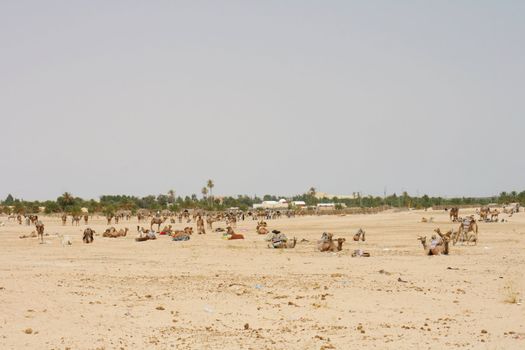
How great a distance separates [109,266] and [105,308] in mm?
9424

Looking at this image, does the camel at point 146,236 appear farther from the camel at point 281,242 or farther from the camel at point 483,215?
the camel at point 483,215

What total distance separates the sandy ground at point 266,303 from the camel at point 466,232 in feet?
21.9

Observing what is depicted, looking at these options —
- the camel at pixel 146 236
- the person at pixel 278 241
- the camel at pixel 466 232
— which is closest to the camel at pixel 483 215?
the camel at pixel 466 232

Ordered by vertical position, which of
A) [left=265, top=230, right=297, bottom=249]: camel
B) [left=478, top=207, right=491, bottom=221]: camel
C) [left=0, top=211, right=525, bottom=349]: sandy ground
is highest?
[left=478, top=207, right=491, bottom=221]: camel

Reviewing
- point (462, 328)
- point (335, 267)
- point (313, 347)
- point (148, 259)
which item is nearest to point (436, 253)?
point (335, 267)

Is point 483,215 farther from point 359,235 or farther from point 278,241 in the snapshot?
point 278,241

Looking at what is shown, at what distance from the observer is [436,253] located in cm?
2641

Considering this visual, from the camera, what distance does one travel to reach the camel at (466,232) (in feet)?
105

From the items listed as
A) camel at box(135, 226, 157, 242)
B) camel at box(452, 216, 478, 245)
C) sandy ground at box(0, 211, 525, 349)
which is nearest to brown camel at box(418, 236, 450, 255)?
sandy ground at box(0, 211, 525, 349)

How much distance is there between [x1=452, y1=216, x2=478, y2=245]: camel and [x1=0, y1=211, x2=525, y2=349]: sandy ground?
262 inches

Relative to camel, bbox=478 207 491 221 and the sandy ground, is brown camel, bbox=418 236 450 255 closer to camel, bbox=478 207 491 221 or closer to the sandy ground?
the sandy ground

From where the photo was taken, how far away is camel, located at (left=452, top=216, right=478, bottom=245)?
3211 cm

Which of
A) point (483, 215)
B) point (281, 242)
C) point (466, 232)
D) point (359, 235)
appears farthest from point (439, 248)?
point (483, 215)

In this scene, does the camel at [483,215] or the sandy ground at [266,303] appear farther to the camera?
the camel at [483,215]
